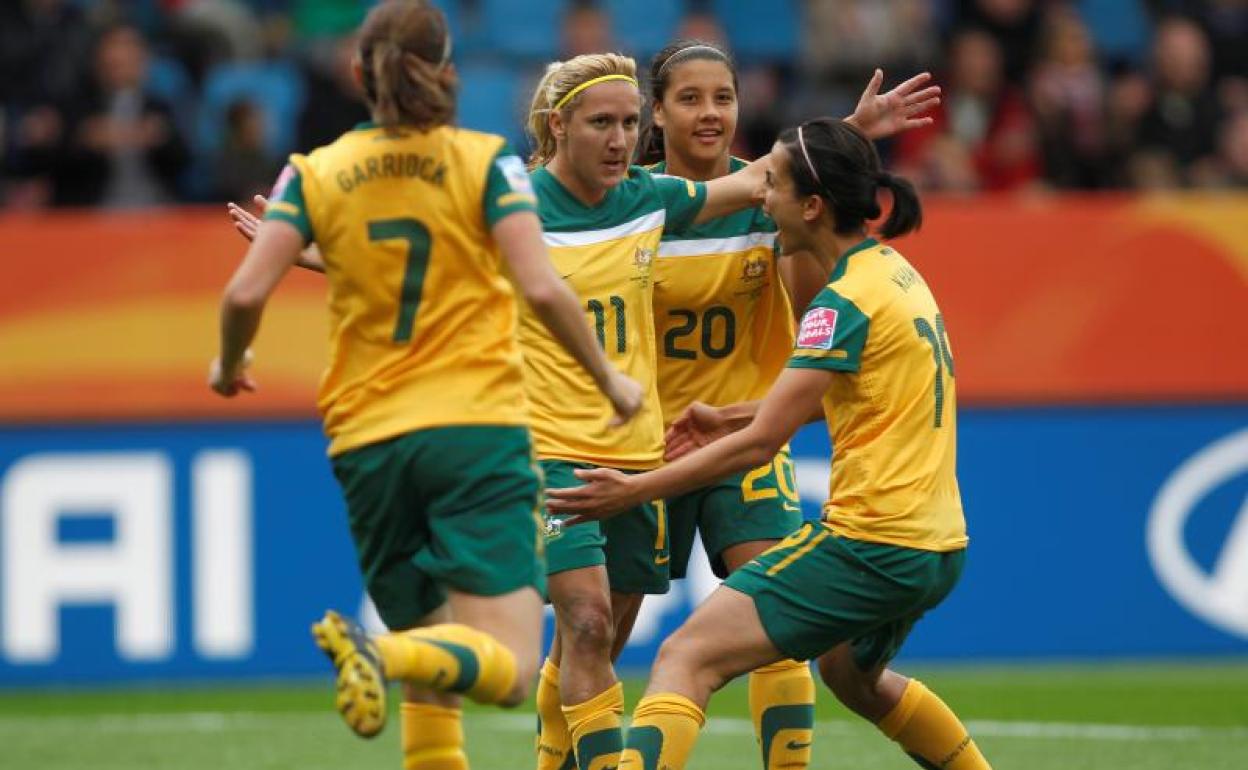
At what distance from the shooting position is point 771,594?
19.5ft

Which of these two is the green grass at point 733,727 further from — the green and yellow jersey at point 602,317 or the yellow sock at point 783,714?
the green and yellow jersey at point 602,317

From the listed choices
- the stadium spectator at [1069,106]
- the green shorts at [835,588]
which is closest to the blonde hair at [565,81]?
the green shorts at [835,588]

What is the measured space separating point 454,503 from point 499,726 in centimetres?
460

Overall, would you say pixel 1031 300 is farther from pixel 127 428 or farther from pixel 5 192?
pixel 5 192

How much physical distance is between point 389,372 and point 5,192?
7.87 meters

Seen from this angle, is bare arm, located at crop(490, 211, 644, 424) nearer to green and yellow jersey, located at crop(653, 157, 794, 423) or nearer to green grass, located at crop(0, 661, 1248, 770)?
green and yellow jersey, located at crop(653, 157, 794, 423)

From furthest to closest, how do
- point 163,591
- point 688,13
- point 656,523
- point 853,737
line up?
1. point 688,13
2. point 163,591
3. point 853,737
4. point 656,523

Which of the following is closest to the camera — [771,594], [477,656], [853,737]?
[477,656]

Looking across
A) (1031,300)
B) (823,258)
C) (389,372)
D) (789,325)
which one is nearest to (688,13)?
(1031,300)

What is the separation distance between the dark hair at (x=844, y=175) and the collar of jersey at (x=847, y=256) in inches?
2.9

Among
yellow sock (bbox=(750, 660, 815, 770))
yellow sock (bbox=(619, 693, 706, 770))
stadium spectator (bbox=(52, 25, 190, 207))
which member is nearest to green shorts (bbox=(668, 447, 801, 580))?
yellow sock (bbox=(750, 660, 815, 770))

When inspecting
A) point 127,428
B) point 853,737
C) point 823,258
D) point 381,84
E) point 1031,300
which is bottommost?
point 853,737

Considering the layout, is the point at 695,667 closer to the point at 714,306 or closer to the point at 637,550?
the point at 637,550

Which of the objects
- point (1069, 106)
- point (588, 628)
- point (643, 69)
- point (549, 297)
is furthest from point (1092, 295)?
point (549, 297)
